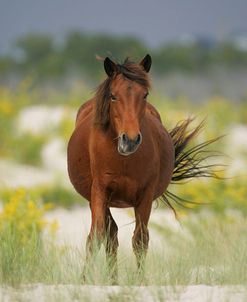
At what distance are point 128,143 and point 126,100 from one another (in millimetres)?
317

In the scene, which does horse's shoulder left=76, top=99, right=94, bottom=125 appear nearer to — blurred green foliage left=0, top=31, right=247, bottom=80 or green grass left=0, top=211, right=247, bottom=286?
green grass left=0, top=211, right=247, bottom=286

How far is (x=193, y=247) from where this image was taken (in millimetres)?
7992

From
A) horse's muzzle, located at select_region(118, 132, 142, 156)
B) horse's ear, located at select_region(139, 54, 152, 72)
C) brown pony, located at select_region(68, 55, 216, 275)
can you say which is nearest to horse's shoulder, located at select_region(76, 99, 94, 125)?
brown pony, located at select_region(68, 55, 216, 275)

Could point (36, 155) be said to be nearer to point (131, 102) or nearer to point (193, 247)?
point (193, 247)

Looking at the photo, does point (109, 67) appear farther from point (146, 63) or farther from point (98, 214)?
point (98, 214)

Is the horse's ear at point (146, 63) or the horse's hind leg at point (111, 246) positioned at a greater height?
the horse's ear at point (146, 63)

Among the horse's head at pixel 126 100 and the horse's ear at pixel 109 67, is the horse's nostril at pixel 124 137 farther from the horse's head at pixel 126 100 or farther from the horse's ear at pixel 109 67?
the horse's ear at pixel 109 67

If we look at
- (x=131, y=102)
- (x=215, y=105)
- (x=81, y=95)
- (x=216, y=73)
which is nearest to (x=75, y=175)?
(x=131, y=102)

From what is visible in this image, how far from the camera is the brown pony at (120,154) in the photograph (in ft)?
20.8

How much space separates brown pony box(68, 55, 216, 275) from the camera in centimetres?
634

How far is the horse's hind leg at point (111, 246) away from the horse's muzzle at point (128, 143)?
703 mm

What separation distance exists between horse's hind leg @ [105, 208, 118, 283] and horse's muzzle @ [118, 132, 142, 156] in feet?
2.31

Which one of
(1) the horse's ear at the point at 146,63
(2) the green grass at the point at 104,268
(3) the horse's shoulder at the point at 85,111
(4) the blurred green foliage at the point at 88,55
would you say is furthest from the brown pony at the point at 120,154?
(4) the blurred green foliage at the point at 88,55

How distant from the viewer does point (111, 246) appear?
6.86 metres
